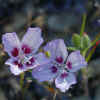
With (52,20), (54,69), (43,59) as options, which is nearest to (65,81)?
(54,69)

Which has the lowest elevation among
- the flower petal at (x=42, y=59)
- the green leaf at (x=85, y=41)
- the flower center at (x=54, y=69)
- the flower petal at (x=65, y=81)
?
the flower petal at (x=65, y=81)

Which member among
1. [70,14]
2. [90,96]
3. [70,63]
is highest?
[70,14]

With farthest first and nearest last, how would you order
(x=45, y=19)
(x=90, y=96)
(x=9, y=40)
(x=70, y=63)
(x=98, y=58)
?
(x=45, y=19), (x=98, y=58), (x=90, y=96), (x=70, y=63), (x=9, y=40)

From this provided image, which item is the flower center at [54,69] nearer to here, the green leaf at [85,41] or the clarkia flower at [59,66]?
the clarkia flower at [59,66]

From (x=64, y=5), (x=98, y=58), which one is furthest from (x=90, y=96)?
(x=64, y=5)

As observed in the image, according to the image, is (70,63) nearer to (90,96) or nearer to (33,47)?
(33,47)

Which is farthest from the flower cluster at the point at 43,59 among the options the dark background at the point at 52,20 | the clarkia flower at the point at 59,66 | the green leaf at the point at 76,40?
the dark background at the point at 52,20

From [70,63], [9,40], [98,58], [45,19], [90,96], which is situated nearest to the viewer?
[9,40]
